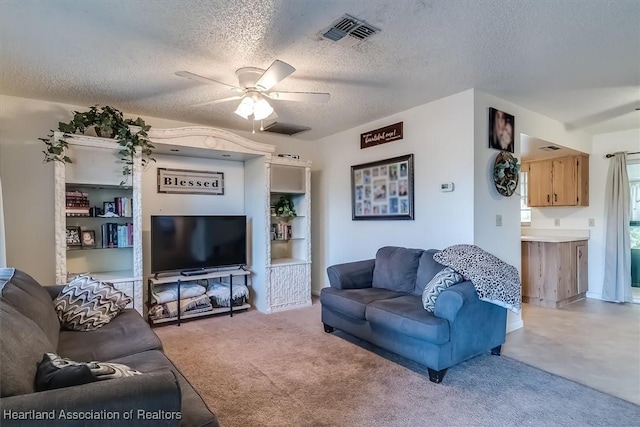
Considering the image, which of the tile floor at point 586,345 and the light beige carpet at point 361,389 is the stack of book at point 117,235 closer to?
the light beige carpet at point 361,389

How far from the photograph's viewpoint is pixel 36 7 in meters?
2.00

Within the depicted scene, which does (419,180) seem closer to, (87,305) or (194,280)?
(194,280)

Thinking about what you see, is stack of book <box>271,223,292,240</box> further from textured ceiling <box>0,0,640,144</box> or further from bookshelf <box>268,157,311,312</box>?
textured ceiling <box>0,0,640,144</box>

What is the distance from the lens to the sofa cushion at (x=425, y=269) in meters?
3.23

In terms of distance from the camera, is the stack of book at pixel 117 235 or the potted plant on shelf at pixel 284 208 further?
the potted plant on shelf at pixel 284 208

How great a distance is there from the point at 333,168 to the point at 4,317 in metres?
4.25

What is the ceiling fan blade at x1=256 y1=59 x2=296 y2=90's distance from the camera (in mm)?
2291

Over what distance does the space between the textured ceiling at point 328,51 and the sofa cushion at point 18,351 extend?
5.72 feet

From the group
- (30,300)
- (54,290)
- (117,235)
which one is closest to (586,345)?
(30,300)

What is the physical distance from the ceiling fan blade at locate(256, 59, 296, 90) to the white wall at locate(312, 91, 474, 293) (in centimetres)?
197

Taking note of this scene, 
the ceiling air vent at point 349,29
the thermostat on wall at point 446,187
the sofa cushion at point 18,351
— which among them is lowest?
the sofa cushion at point 18,351

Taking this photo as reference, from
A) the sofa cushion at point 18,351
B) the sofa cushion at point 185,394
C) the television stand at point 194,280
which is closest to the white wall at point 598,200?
the television stand at point 194,280

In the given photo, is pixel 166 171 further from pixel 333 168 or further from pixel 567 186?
pixel 567 186

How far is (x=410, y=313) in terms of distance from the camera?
2730 mm
